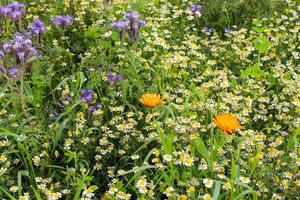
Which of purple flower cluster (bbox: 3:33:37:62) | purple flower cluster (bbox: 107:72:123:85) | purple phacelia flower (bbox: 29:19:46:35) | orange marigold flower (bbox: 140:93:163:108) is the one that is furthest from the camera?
purple phacelia flower (bbox: 29:19:46:35)

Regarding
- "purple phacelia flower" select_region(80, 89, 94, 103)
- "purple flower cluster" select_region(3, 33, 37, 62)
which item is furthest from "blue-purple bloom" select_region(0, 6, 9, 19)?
"purple phacelia flower" select_region(80, 89, 94, 103)

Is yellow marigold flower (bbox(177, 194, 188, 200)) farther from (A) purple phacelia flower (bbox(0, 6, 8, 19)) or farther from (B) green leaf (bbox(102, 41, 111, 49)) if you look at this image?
(A) purple phacelia flower (bbox(0, 6, 8, 19))

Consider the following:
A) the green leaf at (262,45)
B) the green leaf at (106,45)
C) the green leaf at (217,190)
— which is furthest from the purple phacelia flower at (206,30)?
the green leaf at (217,190)

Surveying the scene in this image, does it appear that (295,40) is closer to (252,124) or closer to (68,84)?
(252,124)

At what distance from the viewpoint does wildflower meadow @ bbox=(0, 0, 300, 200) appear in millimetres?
2381

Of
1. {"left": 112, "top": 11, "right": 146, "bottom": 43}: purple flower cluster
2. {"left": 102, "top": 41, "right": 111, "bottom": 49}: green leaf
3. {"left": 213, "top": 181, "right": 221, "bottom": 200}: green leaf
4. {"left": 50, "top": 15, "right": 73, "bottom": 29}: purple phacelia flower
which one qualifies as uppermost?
{"left": 112, "top": 11, "right": 146, "bottom": 43}: purple flower cluster

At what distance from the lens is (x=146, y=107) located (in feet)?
9.39

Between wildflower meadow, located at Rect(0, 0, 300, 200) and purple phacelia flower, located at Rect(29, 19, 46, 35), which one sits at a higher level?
purple phacelia flower, located at Rect(29, 19, 46, 35)

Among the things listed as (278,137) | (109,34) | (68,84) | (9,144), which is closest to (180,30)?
(109,34)

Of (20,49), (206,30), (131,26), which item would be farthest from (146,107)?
(206,30)

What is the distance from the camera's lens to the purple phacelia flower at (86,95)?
277 cm

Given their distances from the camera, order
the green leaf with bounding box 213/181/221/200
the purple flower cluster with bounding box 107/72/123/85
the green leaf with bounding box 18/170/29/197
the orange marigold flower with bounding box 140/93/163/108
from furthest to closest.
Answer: the purple flower cluster with bounding box 107/72/123/85 < the orange marigold flower with bounding box 140/93/163/108 < the green leaf with bounding box 18/170/29/197 < the green leaf with bounding box 213/181/221/200

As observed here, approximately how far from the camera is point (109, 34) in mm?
3418

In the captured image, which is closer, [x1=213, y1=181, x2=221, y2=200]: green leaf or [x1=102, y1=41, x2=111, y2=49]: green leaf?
[x1=213, y1=181, x2=221, y2=200]: green leaf
